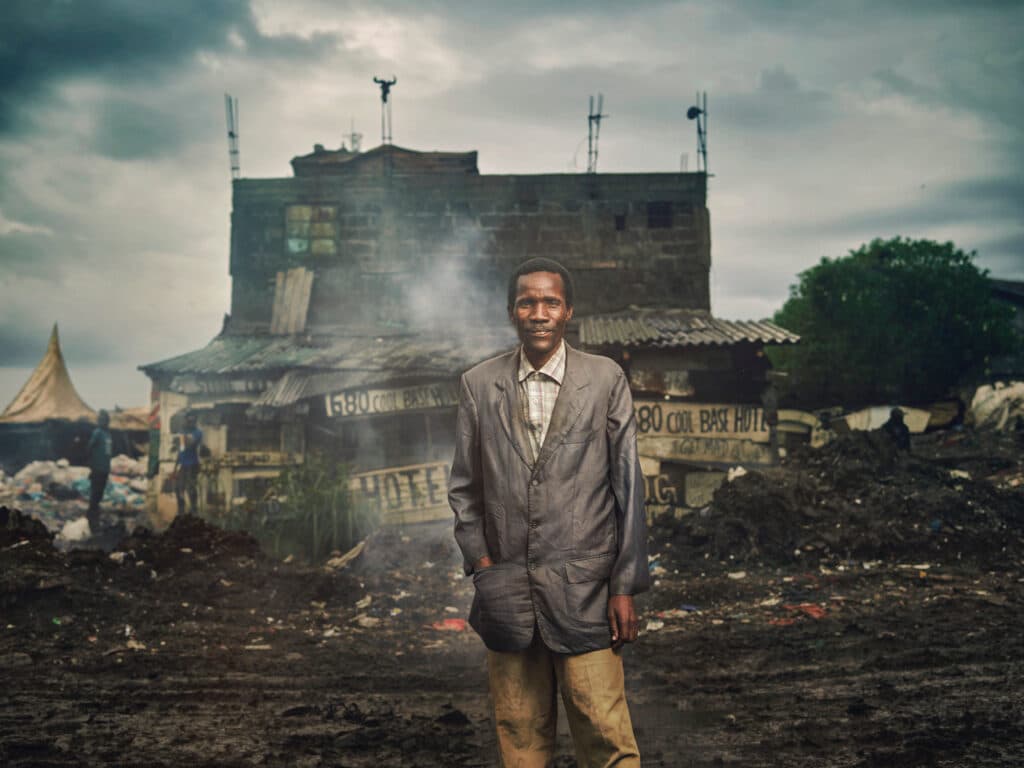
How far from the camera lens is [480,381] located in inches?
105

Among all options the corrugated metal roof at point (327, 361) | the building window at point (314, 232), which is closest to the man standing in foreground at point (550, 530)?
the corrugated metal roof at point (327, 361)

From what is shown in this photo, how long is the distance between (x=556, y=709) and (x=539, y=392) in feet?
3.41

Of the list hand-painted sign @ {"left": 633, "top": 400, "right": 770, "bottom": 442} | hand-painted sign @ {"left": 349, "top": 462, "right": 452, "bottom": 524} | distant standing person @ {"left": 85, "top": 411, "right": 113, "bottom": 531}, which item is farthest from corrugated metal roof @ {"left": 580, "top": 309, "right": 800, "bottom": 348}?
distant standing person @ {"left": 85, "top": 411, "right": 113, "bottom": 531}

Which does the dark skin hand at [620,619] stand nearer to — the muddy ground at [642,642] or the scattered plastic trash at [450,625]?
the muddy ground at [642,642]

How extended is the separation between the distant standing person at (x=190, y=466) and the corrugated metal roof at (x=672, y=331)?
23.7 ft

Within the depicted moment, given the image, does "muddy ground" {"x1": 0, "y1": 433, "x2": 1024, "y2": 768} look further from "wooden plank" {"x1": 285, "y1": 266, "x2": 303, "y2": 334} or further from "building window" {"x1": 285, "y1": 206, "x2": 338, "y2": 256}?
"building window" {"x1": 285, "y1": 206, "x2": 338, "y2": 256}

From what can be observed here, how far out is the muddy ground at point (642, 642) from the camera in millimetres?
3975

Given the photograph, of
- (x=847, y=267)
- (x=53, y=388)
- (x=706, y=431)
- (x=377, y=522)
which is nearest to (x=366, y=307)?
(x=377, y=522)

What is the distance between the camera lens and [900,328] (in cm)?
2442

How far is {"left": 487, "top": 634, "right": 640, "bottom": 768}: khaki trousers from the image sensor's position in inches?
93.1

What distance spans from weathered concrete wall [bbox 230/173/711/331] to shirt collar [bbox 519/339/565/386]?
12.9 metres

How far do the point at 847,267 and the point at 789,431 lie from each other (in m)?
8.35

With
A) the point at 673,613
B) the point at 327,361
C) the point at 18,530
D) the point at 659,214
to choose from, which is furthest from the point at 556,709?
the point at 659,214

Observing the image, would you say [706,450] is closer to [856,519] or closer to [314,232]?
[856,519]
